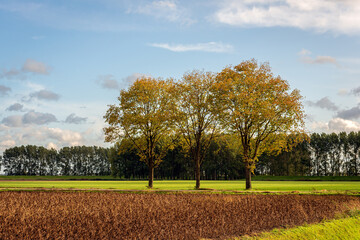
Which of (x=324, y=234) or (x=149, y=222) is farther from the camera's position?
(x=149, y=222)

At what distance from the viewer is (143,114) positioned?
50250 mm

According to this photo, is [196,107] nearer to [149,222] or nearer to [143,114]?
[143,114]

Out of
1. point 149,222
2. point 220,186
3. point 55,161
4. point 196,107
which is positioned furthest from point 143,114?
point 55,161

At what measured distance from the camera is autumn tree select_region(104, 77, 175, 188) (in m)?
49.1

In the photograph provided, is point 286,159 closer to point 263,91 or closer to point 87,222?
point 263,91

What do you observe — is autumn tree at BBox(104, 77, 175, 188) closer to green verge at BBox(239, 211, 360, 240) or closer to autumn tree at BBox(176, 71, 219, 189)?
autumn tree at BBox(176, 71, 219, 189)

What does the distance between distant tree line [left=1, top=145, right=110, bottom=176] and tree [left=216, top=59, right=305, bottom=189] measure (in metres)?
149

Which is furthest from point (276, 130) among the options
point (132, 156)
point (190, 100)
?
point (132, 156)

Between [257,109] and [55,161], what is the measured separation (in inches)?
6714

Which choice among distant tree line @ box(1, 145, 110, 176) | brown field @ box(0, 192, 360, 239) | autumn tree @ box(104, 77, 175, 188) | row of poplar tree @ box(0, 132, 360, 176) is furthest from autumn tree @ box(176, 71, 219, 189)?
distant tree line @ box(1, 145, 110, 176)

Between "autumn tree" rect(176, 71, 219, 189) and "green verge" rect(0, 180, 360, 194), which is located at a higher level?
"autumn tree" rect(176, 71, 219, 189)

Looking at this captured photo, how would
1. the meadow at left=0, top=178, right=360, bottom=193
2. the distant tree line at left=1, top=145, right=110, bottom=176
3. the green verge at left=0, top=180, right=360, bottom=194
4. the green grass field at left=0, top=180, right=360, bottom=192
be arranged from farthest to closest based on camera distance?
the distant tree line at left=1, top=145, right=110, bottom=176 → the green grass field at left=0, top=180, right=360, bottom=192 → the meadow at left=0, top=178, right=360, bottom=193 → the green verge at left=0, top=180, right=360, bottom=194

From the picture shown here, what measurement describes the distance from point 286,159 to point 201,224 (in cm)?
12085

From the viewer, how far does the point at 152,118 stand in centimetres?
4838
